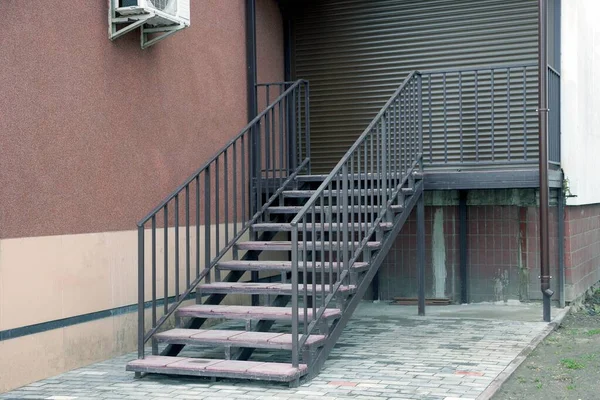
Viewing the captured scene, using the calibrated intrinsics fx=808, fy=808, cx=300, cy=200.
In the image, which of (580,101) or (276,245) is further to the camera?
(580,101)

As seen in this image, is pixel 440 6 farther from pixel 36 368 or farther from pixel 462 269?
pixel 36 368

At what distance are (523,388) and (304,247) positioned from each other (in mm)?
1661

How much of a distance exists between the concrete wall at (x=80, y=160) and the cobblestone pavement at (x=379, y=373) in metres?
0.36

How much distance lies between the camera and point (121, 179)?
20.3 feet

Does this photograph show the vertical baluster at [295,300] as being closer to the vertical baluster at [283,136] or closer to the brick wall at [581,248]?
the vertical baluster at [283,136]

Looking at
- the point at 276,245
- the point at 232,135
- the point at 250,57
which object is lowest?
the point at 276,245

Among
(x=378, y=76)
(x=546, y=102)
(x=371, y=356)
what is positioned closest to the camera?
(x=371, y=356)

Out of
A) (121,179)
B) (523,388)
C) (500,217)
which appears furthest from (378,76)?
(523,388)

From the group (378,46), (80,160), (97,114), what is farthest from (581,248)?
(80,160)

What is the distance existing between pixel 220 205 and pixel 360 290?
2041 mm

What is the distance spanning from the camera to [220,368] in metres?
5.21

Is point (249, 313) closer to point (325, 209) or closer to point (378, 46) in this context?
point (325, 209)

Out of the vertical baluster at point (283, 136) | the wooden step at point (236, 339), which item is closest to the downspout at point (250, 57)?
the vertical baluster at point (283, 136)

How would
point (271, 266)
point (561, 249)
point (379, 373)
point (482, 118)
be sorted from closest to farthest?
point (379, 373) → point (271, 266) → point (561, 249) → point (482, 118)
